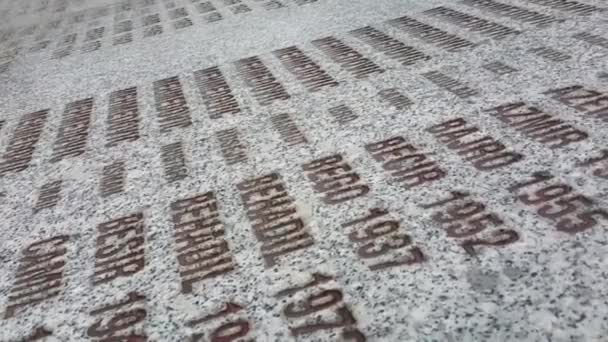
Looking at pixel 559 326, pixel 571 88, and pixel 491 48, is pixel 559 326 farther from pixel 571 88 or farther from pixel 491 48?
pixel 491 48

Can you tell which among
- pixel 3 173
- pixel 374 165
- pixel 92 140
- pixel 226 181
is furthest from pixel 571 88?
pixel 3 173

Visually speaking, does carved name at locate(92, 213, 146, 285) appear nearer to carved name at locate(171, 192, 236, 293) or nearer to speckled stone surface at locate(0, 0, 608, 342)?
speckled stone surface at locate(0, 0, 608, 342)

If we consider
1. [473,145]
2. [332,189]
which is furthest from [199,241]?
[473,145]

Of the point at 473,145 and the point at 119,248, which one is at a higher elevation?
the point at 473,145

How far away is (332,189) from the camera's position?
2.12 metres

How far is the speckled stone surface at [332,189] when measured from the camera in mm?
1536

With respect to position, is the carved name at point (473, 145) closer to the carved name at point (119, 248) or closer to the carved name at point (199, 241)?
the carved name at point (199, 241)

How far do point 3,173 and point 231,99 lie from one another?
1.14 m

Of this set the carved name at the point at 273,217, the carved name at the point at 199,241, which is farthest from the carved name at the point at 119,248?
the carved name at the point at 273,217

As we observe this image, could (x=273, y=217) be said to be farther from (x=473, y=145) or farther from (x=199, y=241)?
(x=473, y=145)

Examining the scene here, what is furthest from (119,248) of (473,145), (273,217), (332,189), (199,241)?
(473,145)

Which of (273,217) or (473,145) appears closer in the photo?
(273,217)

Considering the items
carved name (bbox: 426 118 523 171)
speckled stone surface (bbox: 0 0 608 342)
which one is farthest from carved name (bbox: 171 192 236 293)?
carved name (bbox: 426 118 523 171)

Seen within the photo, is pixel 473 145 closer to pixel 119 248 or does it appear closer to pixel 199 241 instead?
Answer: pixel 199 241
